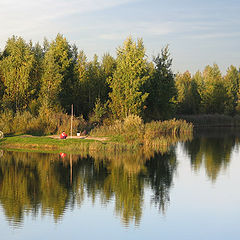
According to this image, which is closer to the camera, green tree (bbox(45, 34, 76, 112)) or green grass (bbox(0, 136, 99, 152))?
green grass (bbox(0, 136, 99, 152))

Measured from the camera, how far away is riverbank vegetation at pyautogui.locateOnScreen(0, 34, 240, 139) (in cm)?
4241

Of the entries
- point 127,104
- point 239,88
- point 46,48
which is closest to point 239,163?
point 127,104

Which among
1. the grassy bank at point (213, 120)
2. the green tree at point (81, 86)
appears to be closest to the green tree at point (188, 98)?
the grassy bank at point (213, 120)

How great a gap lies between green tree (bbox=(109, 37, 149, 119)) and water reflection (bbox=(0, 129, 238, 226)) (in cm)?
1528

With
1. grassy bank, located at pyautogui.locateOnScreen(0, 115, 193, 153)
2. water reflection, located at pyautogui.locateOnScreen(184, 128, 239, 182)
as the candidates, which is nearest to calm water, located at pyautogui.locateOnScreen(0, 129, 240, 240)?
water reflection, located at pyautogui.locateOnScreen(184, 128, 239, 182)

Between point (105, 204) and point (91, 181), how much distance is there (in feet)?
16.3

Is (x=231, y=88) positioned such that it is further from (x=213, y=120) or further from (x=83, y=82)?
(x=83, y=82)

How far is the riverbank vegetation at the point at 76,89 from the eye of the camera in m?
42.4

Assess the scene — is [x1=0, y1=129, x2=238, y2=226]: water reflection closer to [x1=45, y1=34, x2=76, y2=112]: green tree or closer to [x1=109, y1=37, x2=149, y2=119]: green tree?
[x1=109, y1=37, x2=149, y2=119]: green tree

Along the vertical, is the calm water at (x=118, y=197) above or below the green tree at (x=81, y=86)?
below

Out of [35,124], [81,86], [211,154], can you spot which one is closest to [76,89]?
[81,86]

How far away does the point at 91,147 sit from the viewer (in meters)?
35.3

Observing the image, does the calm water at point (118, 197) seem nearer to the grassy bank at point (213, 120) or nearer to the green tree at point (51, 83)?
the green tree at point (51, 83)

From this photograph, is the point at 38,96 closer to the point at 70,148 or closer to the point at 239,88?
the point at 70,148
